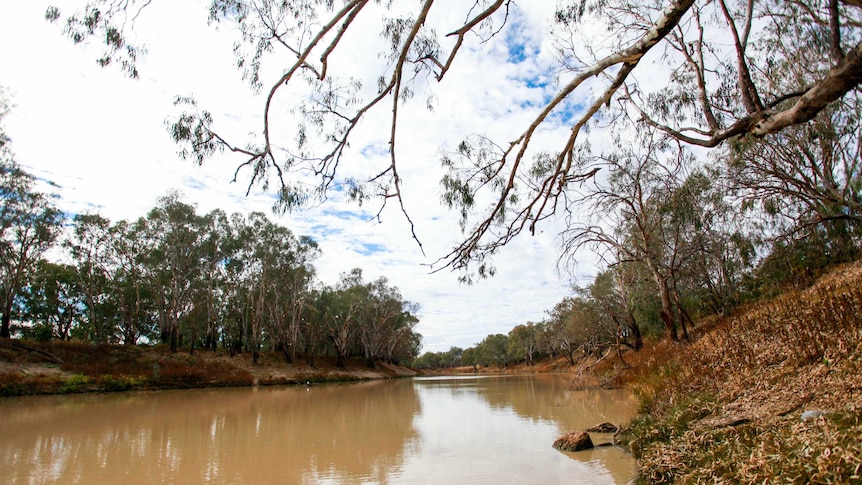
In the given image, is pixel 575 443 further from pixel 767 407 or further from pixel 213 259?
pixel 213 259

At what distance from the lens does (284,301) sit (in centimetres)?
3156

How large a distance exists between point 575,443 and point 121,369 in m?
20.1

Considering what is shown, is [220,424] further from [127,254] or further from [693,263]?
[127,254]

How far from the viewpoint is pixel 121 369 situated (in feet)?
63.3

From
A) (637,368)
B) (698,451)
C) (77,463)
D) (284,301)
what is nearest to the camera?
(698,451)

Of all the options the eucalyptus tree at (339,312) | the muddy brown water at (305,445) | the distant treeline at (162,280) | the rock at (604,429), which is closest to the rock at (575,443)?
the muddy brown water at (305,445)

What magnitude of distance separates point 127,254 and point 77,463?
22640mm

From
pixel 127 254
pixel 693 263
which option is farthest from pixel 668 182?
pixel 127 254

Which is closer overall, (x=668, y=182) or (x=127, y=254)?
(x=668, y=182)

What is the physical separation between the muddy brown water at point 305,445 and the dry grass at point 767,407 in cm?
74

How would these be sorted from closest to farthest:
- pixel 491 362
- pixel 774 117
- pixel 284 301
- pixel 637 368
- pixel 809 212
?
1. pixel 774 117
2. pixel 809 212
3. pixel 637 368
4. pixel 284 301
5. pixel 491 362

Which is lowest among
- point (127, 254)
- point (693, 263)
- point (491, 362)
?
point (491, 362)

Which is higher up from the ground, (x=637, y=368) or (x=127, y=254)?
(x=127, y=254)

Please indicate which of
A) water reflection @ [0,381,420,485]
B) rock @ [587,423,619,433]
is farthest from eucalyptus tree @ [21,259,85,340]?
rock @ [587,423,619,433]
